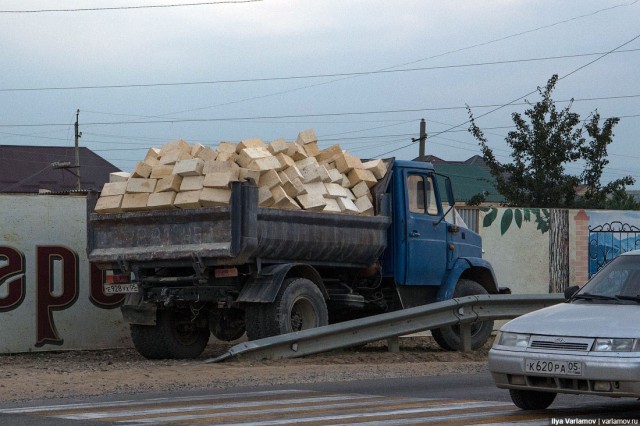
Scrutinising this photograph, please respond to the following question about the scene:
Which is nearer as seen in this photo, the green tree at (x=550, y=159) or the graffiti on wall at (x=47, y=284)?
the graffiti on wall at (x=47, y=284)

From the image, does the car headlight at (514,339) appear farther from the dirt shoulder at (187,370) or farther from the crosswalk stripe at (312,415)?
the dirt shoulder at (187,370)

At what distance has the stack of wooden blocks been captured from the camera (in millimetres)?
15875

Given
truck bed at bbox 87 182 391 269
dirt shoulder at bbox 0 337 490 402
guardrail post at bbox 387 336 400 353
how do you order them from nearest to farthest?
1. dirt shoulder at bbox 0 337 490 402
2. truck bed at bbox 87 182 391 269
3. guardrail post at bbox 387 336 400 353

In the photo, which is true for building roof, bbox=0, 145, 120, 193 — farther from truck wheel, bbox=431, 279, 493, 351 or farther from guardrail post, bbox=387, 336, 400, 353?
guardrail post, bbox=387, 336, 400, 353

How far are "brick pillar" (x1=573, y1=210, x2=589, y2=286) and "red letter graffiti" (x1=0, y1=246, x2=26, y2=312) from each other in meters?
11.7

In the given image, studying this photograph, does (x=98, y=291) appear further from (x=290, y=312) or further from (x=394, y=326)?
(x=394, y=326)

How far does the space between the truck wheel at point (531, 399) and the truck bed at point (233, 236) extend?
19.6 ft

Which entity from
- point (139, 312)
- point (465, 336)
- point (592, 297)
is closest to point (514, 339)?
point (592, 297)

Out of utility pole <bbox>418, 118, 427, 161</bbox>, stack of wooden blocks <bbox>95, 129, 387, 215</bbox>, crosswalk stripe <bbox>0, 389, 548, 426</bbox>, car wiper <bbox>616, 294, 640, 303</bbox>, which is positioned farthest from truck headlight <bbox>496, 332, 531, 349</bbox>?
utility pole <bbox>418, 118, 427, 161</bbox>

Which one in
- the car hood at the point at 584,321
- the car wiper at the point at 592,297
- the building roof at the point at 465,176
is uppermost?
the building roof at the point at 465,176

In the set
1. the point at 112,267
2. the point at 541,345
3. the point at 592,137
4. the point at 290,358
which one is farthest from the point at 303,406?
the point at 592,137

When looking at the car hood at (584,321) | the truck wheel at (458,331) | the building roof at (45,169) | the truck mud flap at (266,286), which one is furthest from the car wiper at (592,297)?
the building roof at (45,169)

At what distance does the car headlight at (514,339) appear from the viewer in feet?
31.7

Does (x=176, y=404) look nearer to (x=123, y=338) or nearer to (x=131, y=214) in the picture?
(x=131, y=214)
